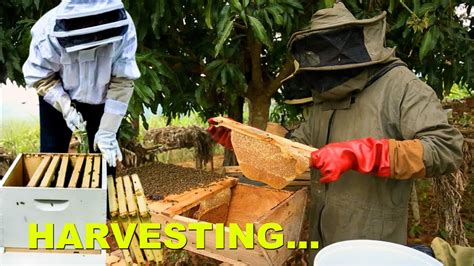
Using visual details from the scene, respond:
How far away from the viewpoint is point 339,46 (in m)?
1.56

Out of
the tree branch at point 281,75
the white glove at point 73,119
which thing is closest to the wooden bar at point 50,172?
the white glove at point 73,119

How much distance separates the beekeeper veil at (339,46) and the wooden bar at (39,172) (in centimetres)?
96

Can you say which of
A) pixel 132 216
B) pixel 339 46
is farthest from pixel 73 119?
pixel 339 46

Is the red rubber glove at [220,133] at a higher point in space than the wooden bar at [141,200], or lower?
higher

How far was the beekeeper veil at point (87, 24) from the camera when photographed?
1559mm

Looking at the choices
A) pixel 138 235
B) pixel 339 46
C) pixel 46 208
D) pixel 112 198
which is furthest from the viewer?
pixel 339 46

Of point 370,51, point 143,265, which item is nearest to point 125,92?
point 143,265

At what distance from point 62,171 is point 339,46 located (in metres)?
1.02

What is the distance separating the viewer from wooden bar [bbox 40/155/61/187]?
4.26ft

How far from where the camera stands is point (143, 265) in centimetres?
131

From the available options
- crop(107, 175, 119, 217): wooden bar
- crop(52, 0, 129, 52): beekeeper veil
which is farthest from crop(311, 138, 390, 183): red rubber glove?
crop(52, 0, 129, 52): beekeeper veil

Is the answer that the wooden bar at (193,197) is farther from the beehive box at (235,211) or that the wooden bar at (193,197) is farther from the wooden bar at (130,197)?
the wooden bar at (130,197)

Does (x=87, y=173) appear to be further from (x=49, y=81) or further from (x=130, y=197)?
(x=49, y=81)

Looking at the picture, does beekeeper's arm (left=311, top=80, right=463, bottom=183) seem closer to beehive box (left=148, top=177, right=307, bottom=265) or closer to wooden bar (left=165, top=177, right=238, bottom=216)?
beehive box (left=148, top=177, right=307, bottom=265)
